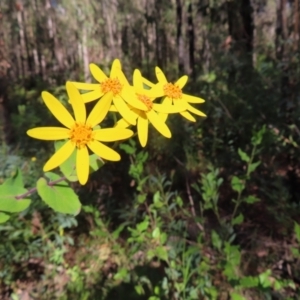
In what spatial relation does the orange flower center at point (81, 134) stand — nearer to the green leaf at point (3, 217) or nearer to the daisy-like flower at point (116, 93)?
the daisy-like flower at point (116, 93)

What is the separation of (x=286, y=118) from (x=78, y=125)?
2152 millimetres

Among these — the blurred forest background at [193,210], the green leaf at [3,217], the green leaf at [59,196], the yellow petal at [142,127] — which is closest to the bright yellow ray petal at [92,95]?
the yellow petal at [142,127]

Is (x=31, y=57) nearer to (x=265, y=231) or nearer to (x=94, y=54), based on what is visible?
(x=94, y=54)

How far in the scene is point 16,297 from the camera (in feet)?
7.23

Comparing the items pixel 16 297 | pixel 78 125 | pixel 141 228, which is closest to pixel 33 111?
pixel 16 297

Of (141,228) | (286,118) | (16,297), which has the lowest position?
(16,297)

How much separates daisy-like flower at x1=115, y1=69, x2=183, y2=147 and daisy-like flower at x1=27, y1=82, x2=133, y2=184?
5cm

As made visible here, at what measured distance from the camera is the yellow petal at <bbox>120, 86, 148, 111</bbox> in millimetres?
751

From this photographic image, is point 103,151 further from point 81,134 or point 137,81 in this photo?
point 137,81

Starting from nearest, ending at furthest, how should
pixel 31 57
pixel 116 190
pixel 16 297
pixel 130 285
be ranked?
1. pixel 130 285
2. pixel 16 297
3. pixel 116 190
4. pixel 31 57

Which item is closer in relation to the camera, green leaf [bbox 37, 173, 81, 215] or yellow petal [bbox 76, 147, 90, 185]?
yellow petal [bbox 76, 147, 90, 185]

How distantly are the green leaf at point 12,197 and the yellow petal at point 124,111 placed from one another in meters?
0.32

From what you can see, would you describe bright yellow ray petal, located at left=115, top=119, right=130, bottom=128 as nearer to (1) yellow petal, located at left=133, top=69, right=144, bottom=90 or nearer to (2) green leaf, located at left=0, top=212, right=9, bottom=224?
(1) yellow petal, located at left=133, top=69, right=144, bottom=90

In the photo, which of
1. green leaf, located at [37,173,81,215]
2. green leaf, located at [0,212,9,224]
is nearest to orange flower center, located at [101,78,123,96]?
green leaf, located at [37,173,81,215]
